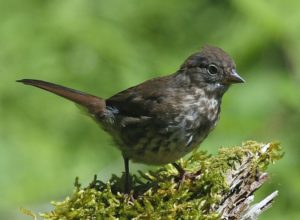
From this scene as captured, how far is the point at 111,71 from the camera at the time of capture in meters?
8.20

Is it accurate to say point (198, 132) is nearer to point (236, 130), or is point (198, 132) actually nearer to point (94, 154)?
point (236, 130)

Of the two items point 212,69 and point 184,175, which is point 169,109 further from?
point 184,175

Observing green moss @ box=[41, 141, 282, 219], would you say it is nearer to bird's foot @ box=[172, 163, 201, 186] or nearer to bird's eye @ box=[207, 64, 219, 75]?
bird's foot @ box=[172, 163, 201, 186]

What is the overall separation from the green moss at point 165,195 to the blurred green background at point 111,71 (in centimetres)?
173

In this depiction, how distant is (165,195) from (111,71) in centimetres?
336

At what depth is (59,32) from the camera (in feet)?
27.7

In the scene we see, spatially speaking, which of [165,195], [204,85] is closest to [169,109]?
[204,85]

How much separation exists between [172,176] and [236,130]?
1.93 metres

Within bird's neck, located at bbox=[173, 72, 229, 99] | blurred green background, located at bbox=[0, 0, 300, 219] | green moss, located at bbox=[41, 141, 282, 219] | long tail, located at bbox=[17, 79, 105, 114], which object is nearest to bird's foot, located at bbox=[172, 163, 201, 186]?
green moss, located at bbox=[41, 141, 282, 219]

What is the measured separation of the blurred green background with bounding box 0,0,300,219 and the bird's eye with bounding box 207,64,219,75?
1381 mm

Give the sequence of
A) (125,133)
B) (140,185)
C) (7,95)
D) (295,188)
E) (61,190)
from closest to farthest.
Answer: (140,185) < (125,133) < (295,188) < (61,190) < (7,95)

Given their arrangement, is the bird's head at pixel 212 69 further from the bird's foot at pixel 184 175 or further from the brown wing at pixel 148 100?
the bird's foot at pixel 184 175

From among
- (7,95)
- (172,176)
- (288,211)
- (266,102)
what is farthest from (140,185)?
(7,95)

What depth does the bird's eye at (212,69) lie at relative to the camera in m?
5.75
